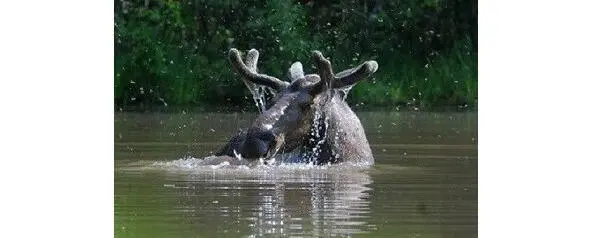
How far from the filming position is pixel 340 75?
45.7 ft

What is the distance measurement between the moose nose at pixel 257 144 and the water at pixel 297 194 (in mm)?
148

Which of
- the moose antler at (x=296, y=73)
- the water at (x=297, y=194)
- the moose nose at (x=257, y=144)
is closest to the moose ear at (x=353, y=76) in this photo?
the moose antler at (x=296, y=73)

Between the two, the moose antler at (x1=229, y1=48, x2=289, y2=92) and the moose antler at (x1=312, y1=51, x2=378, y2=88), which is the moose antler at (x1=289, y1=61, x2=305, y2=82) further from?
the moose antler at (x1=312, y1=51, x2=378, y2=88)

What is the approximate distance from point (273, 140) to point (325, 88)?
2.10ft

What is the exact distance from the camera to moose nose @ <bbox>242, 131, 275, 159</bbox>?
13180 mm

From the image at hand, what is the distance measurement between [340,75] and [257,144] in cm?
Answer: 106

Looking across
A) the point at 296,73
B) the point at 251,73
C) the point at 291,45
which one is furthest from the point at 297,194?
the point at 291,45

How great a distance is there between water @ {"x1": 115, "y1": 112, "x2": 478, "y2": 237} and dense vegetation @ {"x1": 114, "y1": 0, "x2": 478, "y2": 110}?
990 centimetres

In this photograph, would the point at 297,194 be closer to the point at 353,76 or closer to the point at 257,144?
the point at 257,144
